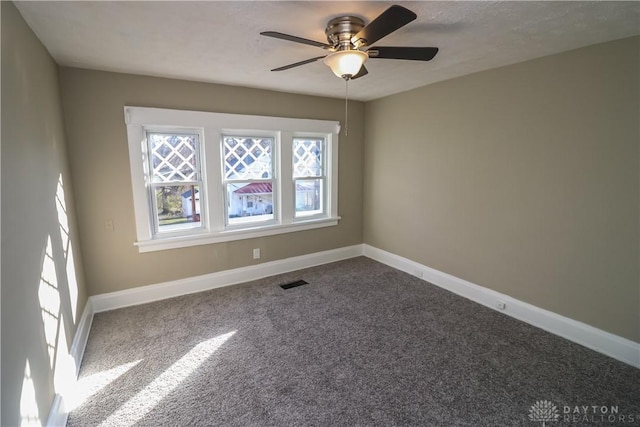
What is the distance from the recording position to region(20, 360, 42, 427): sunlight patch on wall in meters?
1.33

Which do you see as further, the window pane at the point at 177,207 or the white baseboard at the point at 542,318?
the window pane at the point at 177,207

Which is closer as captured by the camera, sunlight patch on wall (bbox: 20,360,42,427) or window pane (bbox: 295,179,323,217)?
sunlight patch on wall (bbox: 20,360,42,427)

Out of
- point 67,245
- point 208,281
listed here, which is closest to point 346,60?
point 67,245

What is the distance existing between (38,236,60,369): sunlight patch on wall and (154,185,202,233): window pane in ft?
4.71

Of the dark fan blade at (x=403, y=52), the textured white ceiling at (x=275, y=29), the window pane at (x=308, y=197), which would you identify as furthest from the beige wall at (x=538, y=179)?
the dark fan blade at (x=403, y=52)

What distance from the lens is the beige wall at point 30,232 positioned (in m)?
1.32

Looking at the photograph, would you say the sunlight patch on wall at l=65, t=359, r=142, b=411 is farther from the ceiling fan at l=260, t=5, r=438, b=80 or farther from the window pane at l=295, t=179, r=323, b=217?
the window pane at l=295, t=179, r=323, b=217

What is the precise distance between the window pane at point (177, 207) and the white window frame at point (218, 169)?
0.09 metres

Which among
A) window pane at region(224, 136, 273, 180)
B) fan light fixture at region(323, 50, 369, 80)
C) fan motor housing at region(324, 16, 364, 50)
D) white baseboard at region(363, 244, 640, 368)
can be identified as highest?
fan motor housing at region(324, 16, 364, 50)

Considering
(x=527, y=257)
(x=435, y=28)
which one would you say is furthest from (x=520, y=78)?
(x=527, y=257)

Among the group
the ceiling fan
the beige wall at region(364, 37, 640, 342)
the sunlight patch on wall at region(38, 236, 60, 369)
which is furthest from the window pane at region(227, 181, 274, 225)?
the ceiling fan

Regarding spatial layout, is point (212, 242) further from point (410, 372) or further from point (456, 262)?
point (456, 262)

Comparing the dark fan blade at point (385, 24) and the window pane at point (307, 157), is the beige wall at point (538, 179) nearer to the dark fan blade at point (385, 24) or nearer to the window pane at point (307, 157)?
the window pane at point (307, 157)

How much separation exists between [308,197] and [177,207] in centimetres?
173
